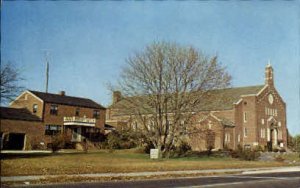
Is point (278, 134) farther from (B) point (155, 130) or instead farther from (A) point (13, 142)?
(A) point (13, 142)

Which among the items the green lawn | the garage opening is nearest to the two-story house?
the garage opening

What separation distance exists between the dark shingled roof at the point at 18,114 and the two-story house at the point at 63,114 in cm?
84

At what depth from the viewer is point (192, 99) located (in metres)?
38.9

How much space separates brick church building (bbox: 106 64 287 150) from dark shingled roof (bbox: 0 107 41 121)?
36.2 feet

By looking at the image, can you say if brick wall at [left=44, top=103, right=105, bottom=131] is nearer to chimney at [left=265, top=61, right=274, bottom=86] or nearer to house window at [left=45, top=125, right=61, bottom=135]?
house window at [left=45, top=125, right=61, bottom=135]

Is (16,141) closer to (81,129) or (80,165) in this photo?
(81,129)

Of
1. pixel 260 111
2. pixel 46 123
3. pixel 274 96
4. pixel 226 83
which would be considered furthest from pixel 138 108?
pixel 274 96

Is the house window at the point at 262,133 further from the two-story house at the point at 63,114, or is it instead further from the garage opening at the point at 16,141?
the garage opening at the point at 16,141

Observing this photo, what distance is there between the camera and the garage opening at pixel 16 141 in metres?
47.6

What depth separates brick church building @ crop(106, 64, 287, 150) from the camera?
59.0m

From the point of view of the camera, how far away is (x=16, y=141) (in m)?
48.8

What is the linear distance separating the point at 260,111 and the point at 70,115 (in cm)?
3219

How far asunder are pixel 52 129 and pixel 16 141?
19.0 feet

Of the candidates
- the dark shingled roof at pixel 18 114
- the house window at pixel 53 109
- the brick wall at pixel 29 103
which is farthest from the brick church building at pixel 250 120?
the dark shingled roof at pixel 18 114
